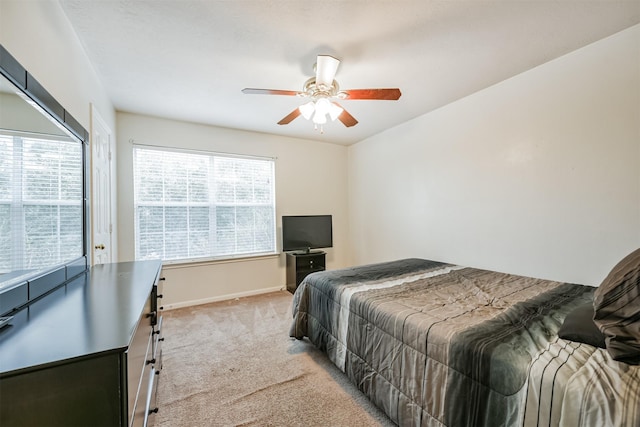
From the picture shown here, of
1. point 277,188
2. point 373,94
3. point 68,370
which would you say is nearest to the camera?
point 68,370

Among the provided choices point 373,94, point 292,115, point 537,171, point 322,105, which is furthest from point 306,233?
point 537,171

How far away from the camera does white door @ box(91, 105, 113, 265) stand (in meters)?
2.15

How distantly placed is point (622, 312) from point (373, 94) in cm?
189

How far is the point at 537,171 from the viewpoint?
7.88 ft

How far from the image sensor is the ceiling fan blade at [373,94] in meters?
2.05

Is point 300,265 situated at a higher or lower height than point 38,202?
lower

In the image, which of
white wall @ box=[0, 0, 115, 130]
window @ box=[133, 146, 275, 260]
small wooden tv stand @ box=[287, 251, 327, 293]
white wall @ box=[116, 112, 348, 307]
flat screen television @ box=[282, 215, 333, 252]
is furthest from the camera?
flat screen television @ box=[282, 215, 333, 252]

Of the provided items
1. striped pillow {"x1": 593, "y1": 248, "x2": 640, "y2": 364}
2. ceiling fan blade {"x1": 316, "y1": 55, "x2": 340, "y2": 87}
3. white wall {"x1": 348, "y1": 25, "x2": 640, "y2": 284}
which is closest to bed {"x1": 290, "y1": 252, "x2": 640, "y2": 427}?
striped pillow {"x1": 593, "y1": 248, "x2": 640, "y2": 364}

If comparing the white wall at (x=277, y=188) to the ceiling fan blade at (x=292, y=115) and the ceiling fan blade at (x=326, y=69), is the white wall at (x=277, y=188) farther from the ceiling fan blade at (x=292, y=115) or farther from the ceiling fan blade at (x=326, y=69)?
the ceiling fan blade at (x=326, y=69)

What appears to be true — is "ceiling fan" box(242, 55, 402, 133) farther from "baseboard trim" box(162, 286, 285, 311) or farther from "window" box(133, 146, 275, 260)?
"baseboard trim" box(162, 286, 285, 311)

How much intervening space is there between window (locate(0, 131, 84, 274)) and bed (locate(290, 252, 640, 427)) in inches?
70.0

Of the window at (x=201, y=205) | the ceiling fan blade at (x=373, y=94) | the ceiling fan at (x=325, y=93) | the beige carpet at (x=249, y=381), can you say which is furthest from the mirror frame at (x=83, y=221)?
the ceiling fan blade at (x=373, y=94)

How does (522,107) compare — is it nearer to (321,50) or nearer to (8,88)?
(321,50)

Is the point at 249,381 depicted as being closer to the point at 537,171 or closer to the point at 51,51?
the point at 51,51
